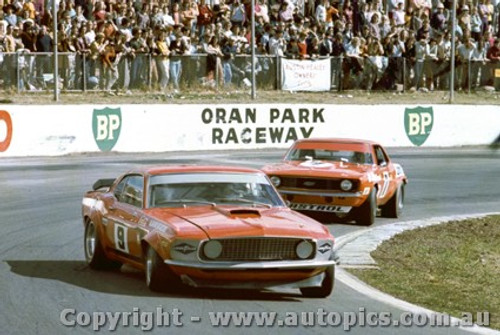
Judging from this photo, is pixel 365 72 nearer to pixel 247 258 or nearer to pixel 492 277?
pixel 492 277

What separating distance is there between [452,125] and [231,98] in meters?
6.23

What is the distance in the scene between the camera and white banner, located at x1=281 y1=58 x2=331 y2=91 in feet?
105

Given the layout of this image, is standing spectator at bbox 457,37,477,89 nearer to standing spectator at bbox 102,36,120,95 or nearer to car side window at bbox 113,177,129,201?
standing spectator at bbox 102,36,120,95

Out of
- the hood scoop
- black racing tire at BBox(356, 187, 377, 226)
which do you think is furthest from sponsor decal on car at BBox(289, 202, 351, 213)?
the hood scoop

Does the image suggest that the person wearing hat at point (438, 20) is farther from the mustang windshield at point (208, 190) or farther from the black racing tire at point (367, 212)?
the mustang windshield at point (208, 190)

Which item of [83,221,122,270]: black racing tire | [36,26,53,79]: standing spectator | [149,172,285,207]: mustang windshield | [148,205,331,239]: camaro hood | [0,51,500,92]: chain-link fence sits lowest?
[83,221,122,270]: black racing tire

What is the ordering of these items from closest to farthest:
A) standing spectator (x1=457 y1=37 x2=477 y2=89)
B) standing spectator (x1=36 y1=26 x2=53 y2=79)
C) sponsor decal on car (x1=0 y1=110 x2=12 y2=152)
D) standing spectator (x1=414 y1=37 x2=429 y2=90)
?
sponsor decal on car (x1=0 y1=110 x2=12 y2=152) < standing spectator (x1=36 y1=26 x2=53 y2=79) < standing spectator (x1=414 y1=37 x2=429 y2=90) < standing spectator (x1=457 y1=37 x2=477 y2=89)

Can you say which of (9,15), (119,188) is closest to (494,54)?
(9,15)

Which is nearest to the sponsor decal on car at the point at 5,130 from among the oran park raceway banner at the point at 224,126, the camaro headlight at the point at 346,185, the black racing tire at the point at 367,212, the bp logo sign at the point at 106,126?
the oran park raceway banner at the point at 224,126

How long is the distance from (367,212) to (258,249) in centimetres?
659

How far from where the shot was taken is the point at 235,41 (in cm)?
3111

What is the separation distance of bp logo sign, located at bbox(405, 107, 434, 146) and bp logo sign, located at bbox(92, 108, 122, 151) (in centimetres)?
819

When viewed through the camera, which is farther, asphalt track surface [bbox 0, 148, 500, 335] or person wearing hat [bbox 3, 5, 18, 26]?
person wearing hat [bbox 3, 5, 18, 26]

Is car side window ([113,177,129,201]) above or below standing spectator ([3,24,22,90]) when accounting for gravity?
below
